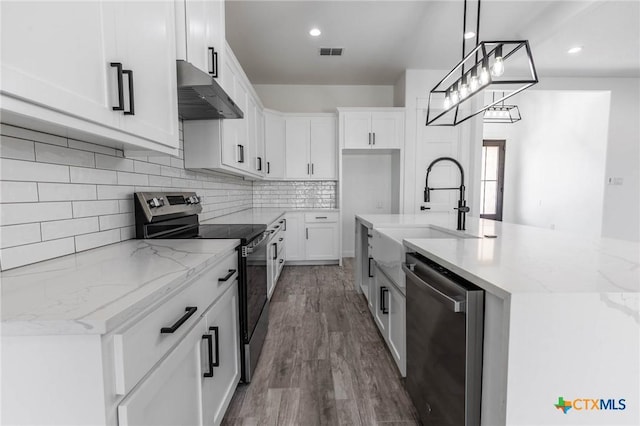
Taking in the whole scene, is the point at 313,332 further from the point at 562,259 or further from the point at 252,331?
the point at 562,259

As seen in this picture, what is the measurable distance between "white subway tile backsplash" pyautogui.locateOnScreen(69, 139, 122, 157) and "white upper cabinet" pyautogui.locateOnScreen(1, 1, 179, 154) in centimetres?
22

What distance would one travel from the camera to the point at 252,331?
1.73 meters

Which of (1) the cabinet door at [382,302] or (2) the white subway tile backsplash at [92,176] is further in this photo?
(1) the cabinet door at [382,302]

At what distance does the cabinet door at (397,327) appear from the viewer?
5.41ft

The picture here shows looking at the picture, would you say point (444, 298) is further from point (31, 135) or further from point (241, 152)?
point (241, 152)

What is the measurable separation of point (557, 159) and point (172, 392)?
7.61 meters

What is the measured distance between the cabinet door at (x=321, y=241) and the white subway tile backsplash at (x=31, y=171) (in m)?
3.39

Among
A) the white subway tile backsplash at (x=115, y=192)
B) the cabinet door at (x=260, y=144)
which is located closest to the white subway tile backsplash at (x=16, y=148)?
the white subway tile backsplash at (x=115, y=192)

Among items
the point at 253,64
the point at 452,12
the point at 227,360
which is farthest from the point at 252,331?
the point at 253,64

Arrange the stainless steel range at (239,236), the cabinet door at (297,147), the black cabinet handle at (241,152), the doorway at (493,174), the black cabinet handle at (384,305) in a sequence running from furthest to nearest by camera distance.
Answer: the doorway at (493,174), the cabinet door at (297,147), the black cabinet handle at (241,152), the black cabinet handle at (384,305), the stainless steel range at (239,236)

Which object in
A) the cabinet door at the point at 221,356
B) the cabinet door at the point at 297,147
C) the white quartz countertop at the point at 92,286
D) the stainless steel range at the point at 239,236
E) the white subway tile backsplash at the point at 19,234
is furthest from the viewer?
the cabinet door at the point at 297,147

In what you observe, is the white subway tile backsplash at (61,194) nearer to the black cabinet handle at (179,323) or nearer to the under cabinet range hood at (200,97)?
the under cabinet range hood at (200,97)

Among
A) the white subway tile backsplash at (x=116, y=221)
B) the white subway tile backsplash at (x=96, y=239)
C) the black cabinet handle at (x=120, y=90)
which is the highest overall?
the black cabinet handle at (x=120, y=90)

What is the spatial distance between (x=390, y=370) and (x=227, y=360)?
103 centimetres
